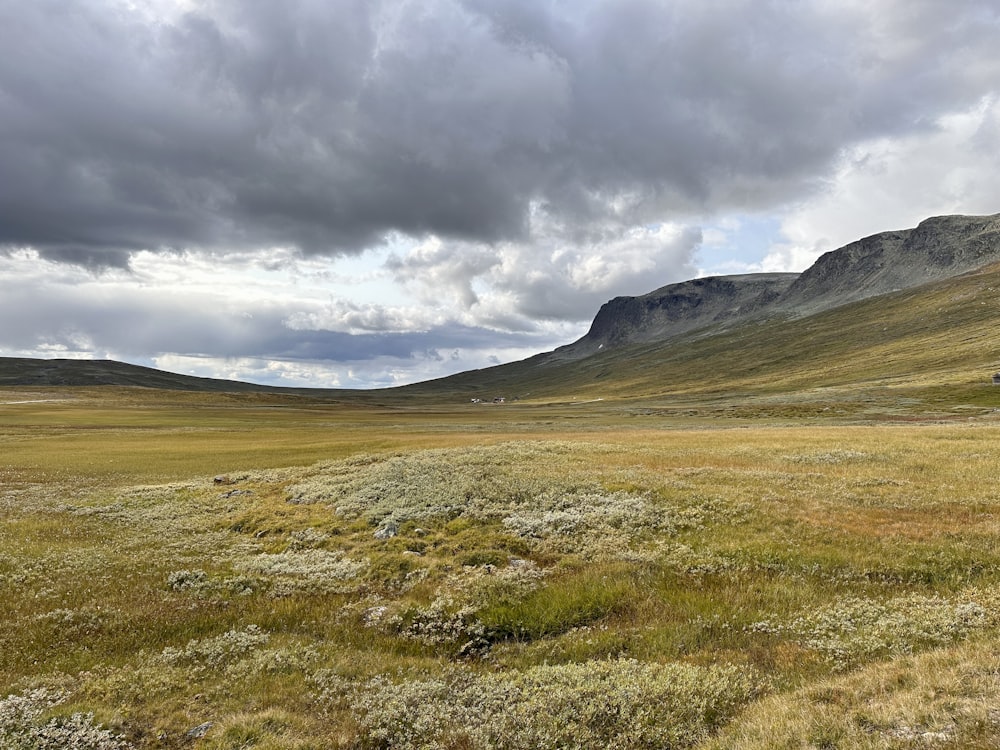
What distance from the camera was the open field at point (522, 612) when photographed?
9.69 meters

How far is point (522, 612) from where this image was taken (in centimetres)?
1507

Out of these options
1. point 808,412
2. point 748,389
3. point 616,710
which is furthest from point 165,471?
point 748,389

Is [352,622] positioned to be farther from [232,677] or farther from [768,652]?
[768,652]

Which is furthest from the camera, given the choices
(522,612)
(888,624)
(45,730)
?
(522,612)

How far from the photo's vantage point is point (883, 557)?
1731 centimetres

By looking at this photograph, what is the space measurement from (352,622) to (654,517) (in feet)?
44.9

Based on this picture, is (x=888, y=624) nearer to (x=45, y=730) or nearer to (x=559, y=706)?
(x=559, y=706)

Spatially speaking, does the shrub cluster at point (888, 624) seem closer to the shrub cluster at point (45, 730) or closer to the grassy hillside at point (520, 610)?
the grassy hillside at point (520, 610)

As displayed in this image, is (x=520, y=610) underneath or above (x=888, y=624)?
underneath

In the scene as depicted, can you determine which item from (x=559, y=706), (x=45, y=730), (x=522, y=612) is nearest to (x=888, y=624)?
(x=559, y=706)

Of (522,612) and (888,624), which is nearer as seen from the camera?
(888,624)

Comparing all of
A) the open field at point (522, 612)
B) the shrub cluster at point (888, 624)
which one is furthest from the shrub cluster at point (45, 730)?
→ the shrub cluster at point (888, 624)

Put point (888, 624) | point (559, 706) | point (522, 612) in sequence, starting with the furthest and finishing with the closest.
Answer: point (522, 612)
point (888, 624)
point (559, 706)

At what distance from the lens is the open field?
9.69 m
